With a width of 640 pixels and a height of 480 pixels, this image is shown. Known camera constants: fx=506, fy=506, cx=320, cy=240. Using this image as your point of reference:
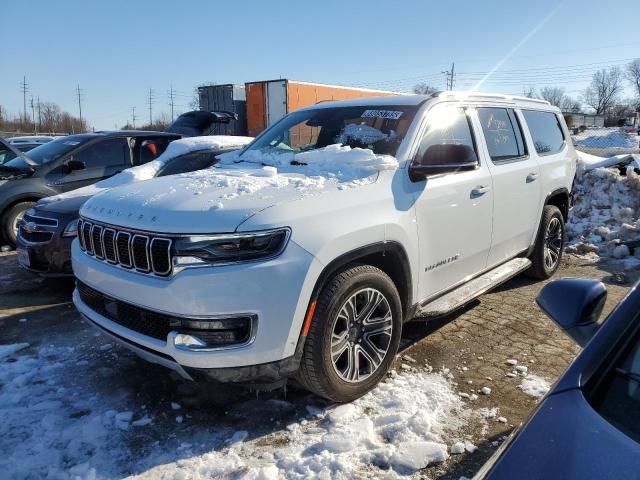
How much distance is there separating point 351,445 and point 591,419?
1.64 metres

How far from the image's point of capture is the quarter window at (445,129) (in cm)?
370

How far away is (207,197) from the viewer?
9.49 feet

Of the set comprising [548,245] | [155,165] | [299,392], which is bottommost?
[299,392]

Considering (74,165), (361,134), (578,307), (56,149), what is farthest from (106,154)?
(578,307)

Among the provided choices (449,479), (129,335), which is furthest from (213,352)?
(449,479)

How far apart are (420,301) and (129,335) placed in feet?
6.42

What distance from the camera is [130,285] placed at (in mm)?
2816

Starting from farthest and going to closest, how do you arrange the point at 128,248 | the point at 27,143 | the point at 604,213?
1. the point at 27,143
2. the point at 604,213
3. the point at 128,248

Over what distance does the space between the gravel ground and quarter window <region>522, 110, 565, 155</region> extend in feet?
5.11

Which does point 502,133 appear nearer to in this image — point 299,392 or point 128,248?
point 299,392

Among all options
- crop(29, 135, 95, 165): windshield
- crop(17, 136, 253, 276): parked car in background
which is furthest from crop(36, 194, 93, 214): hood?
crop(29, 135, 95, 165): windshield

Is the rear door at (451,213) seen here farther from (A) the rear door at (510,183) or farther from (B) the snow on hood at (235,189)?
(B) the snow on hood at (235,189)

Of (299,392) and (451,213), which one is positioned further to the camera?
(451,213)

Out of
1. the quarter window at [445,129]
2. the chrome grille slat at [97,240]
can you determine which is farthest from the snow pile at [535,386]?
the chrome grille slat at [97,240]
